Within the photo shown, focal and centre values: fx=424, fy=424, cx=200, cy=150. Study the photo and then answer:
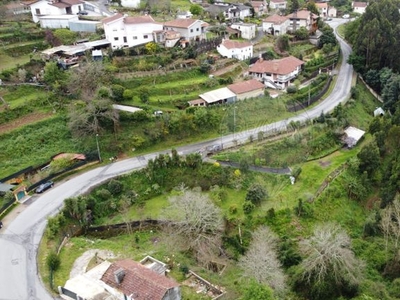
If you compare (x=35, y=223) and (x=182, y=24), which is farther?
(x=182, y=24)

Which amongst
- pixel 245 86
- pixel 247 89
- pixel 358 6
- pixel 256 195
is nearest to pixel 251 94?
pixel 247 89

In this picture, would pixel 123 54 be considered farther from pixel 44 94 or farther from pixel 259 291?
pixel 259 291

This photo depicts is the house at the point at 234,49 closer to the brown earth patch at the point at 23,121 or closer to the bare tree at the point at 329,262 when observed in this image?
the brown earth patch at the point at 23,121

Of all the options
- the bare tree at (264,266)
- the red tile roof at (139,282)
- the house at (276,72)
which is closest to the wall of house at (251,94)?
the house at (276,72)

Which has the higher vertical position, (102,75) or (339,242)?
(102,75)

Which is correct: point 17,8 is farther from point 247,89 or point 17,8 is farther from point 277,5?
point 277,5

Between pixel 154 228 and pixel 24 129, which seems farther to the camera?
pixel 24 129

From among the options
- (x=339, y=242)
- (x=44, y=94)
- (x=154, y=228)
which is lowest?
(x=154, y=228)

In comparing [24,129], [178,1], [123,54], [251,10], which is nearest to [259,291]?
[24,129]
